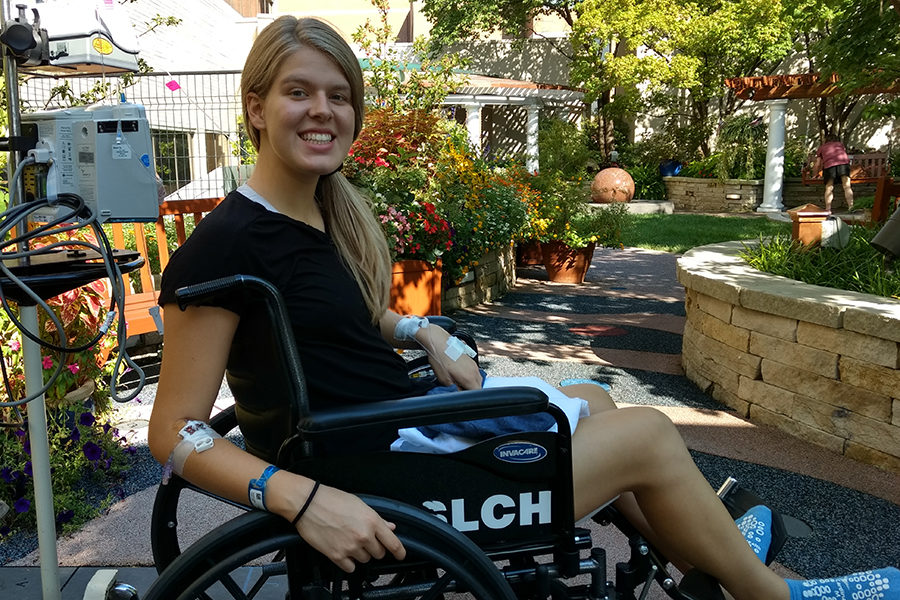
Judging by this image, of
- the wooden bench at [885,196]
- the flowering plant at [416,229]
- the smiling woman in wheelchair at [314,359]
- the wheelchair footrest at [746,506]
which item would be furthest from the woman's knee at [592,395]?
the wooden bench at [885,196]

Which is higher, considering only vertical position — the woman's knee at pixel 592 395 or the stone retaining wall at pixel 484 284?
the woman's knee at pixel 592 395

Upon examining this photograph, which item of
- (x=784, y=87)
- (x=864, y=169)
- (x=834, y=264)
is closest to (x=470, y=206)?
(x=834, y=264)

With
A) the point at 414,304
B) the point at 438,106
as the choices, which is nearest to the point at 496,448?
the point at 414,304

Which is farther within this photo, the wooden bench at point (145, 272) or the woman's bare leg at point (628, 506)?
the wooden bench at point (145, 272)

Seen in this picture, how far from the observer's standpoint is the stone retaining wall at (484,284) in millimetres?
6246

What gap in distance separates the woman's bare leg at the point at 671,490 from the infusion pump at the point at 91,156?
113 centimetres

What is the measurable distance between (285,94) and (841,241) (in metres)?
3.96

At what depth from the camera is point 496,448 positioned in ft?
4.83

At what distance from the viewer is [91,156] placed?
1.72 metres

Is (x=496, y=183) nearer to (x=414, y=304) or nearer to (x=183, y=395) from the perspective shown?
(x=414, y=304)

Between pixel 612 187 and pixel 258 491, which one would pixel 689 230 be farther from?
pixel 258 491

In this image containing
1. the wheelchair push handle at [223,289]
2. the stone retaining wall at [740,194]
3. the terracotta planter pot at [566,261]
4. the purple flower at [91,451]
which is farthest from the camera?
the stone retaining wall at [740,194]

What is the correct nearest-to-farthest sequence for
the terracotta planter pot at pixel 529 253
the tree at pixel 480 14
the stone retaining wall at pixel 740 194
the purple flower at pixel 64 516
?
the purple flower at pixel 64 516 → the terracotta planter pot at pixel 529 253 → the stone retaining wall at pixel 740 194 → the tree at pixel 480 14

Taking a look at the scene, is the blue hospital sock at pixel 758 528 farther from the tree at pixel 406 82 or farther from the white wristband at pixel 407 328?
the tree at pixel 406 82
